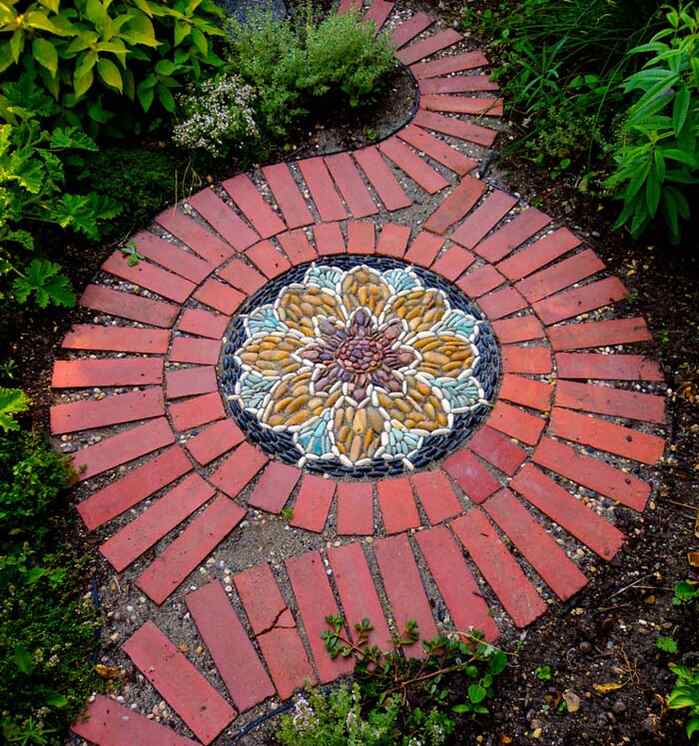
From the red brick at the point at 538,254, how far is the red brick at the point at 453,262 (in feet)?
0.43

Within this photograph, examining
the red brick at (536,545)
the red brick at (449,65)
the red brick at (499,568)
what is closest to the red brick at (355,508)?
the red brick at (499,568)

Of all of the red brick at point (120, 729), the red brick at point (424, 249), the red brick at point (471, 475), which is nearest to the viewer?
the red brick at point (120, 729)

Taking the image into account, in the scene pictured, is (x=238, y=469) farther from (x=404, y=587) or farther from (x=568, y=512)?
(x=568, y=512)

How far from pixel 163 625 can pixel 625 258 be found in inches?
84.1

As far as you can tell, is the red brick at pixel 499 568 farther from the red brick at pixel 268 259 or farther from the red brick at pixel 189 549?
the red brick at pixel 268 259

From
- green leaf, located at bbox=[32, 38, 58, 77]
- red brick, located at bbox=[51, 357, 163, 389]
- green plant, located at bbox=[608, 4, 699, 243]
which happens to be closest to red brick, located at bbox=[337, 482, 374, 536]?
red brick, located at bbox=[51, 357, 163, 389]

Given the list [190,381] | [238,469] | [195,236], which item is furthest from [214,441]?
[195,236]

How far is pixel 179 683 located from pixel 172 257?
1.62 metres

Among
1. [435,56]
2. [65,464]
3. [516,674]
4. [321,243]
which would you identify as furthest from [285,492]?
[435,56]

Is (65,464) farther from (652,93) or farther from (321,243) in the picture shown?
(652,93)

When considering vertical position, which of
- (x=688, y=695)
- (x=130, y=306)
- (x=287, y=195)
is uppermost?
(x=287, y=195)

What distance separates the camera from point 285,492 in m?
2.40

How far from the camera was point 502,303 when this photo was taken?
2844mm

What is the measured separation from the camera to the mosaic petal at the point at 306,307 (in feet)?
9.17
